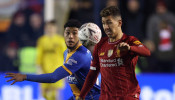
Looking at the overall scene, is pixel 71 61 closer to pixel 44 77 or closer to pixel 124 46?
pixel 44 77

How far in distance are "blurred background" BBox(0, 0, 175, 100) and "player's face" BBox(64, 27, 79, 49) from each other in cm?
477

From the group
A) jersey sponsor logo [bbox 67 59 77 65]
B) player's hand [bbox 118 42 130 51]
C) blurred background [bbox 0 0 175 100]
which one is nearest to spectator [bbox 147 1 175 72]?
blurred background [bbox 0 0 175 100]

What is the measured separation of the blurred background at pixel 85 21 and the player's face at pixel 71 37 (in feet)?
15.6

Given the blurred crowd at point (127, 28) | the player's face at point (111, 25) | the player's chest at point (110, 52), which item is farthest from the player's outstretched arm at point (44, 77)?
the blurred crowd at point (127, 28)

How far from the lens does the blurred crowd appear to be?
1139 centimetres

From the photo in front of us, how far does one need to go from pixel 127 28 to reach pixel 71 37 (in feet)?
16.5

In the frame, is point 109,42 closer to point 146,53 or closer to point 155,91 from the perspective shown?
point 146,53

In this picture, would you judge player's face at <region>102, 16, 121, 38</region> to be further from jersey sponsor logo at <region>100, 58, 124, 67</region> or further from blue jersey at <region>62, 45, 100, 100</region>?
blue jersey at <region>62, 45, 100, 100</region>

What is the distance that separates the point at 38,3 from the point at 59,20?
89 cm

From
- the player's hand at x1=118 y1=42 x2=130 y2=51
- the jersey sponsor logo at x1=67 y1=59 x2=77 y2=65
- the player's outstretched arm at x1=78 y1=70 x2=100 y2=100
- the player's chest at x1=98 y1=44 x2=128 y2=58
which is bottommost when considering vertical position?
the player's outstretched arm at x1=78 y1=70 x2=100 y2=100

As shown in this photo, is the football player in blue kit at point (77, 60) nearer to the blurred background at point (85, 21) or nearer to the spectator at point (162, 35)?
the blurred background at point (85, 21)

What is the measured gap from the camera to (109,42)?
5.66 m

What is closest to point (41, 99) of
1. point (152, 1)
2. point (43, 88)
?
point (43, 88)

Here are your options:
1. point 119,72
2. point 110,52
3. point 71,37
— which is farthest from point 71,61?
point 119,72
